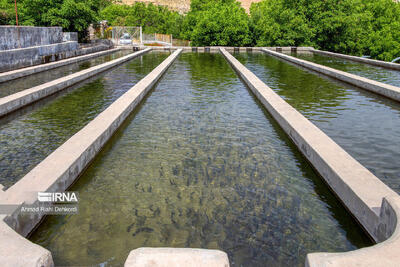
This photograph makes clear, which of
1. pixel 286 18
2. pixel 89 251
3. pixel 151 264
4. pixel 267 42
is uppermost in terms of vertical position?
pixel 286 18

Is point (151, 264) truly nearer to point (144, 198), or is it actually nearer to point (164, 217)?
point (164, 217)

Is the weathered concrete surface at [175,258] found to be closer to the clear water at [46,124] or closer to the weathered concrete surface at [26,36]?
the clear water at [46,124]

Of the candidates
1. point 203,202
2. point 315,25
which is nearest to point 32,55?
point 203,202

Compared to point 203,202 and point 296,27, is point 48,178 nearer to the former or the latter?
point 203,202

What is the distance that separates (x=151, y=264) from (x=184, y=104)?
7112mm

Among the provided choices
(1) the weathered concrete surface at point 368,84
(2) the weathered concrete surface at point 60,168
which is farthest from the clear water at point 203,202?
(1) the weathered concrete surface at point 368,84

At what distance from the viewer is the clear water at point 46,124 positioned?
559 centimetres

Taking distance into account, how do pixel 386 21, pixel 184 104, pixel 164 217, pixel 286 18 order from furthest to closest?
pixel 386 21 → pixel 286 18 → pixel 184 104 → pixel 164 217

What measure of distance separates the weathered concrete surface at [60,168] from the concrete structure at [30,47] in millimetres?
10220

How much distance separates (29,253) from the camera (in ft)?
9.14

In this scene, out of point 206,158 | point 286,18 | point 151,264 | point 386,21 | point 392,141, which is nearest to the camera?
point 151,264

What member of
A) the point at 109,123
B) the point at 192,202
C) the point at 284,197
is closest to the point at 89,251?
the point at 192,202

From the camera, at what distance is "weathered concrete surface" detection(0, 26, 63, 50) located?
1688 cm

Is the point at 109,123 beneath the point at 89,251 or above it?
above
